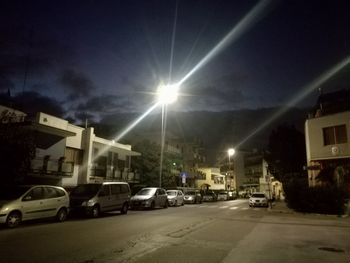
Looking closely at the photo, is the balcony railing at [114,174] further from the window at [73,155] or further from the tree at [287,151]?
the tree at [287,151]

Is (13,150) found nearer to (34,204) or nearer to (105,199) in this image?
(34,204)

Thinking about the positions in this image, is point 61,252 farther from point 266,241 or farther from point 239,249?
point 266,241

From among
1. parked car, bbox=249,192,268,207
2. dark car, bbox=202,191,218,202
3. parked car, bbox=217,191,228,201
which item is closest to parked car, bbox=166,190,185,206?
parked car, bbox=249,192,268,207

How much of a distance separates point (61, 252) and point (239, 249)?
15.4 ft

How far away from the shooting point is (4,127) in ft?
59.6

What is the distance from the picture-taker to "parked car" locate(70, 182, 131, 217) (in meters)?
18.6

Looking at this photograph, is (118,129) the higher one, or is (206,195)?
(118,129)

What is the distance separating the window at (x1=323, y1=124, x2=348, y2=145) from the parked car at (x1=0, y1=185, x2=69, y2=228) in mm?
24310

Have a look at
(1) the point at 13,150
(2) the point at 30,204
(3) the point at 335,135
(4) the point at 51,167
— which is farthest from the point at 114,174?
(2) the point at 30,204

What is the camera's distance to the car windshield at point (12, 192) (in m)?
14.3

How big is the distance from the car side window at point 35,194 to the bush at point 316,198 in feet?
61.8

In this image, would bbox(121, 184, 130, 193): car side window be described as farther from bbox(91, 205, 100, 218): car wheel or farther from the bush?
the bush

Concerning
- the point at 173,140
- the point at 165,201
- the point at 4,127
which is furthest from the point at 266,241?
the point at 173,140

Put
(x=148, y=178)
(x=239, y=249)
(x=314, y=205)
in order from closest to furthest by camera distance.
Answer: (x=239, y=249), (x=314, y=205), (x=148, y=178)
